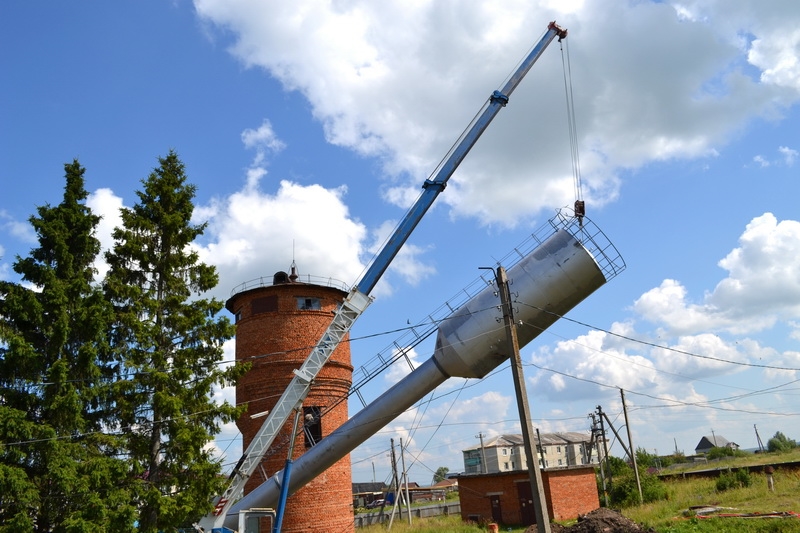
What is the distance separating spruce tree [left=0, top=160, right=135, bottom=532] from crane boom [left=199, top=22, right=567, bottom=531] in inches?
125

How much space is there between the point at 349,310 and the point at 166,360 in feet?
17.7

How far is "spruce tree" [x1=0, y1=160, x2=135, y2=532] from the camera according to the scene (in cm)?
1377

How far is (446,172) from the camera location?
2012 centimetres

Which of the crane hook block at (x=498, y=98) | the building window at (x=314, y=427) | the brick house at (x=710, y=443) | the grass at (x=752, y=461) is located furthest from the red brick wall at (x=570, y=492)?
the brick house at (x=710, y=443)

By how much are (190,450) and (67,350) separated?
160 inches

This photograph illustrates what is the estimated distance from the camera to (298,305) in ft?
75.5

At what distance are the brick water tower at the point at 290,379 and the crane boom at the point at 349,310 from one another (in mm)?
3243

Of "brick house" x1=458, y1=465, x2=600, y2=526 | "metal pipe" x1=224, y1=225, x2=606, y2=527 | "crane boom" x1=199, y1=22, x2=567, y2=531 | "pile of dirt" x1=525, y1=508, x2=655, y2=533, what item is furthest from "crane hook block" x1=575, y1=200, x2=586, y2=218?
"brick house" x1=458, y1=465, x2=600, y2=526

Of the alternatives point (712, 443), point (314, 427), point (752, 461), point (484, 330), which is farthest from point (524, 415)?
point (712, 443)

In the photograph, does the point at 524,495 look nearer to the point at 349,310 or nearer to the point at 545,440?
the point at 349,310

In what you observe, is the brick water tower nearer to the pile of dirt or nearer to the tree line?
the tree line

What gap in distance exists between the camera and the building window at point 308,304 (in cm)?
2308

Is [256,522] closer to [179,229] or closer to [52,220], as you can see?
[179,229]

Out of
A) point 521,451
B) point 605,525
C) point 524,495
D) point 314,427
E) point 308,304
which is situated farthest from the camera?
point 521,451
